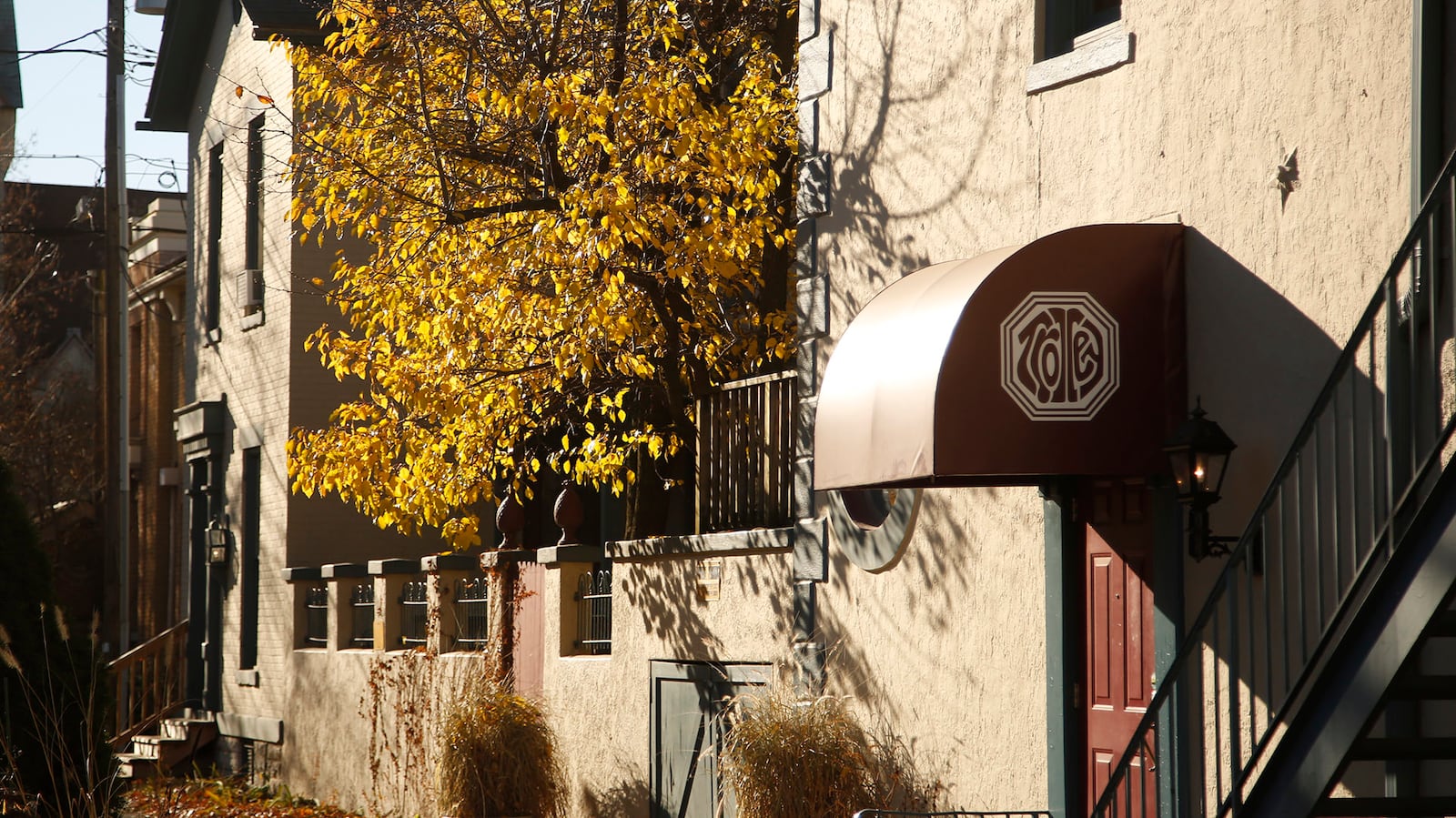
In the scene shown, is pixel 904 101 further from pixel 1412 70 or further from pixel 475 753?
pixel 475 753

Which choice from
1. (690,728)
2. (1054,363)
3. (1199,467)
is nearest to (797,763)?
(690,728)

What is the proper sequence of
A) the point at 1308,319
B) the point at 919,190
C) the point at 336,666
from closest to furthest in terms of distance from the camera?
the point at 1308,319 < the point at 919,190 < the point at 336,666

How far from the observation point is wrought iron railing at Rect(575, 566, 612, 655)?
12.4m

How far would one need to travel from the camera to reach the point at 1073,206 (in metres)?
8.05

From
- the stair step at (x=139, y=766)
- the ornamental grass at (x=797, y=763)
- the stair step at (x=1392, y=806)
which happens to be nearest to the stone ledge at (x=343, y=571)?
the stair step at (x=139, y=766)

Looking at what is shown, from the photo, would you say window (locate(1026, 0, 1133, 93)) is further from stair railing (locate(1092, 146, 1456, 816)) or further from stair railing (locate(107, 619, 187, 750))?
stair railing (locate(107, 619, 187, 750))

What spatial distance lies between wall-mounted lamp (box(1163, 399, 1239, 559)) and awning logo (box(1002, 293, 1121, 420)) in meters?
0.39

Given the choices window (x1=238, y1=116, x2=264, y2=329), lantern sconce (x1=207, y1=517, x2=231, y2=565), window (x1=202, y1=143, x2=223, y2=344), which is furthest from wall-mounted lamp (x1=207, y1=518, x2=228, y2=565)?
window (x1=238, y1=116, x2=264, y2=329)

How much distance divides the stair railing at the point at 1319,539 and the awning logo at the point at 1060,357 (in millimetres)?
876

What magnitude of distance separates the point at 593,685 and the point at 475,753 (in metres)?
1.12

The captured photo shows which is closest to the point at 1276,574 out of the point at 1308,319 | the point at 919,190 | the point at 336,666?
the point at 1308,319

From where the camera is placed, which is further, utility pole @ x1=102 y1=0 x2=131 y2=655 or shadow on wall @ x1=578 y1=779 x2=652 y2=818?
utility pole @ x1=102 y1=0 x2=131 y2=655

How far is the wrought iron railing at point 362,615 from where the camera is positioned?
51.4 ft

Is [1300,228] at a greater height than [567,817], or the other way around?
[1300,228]
